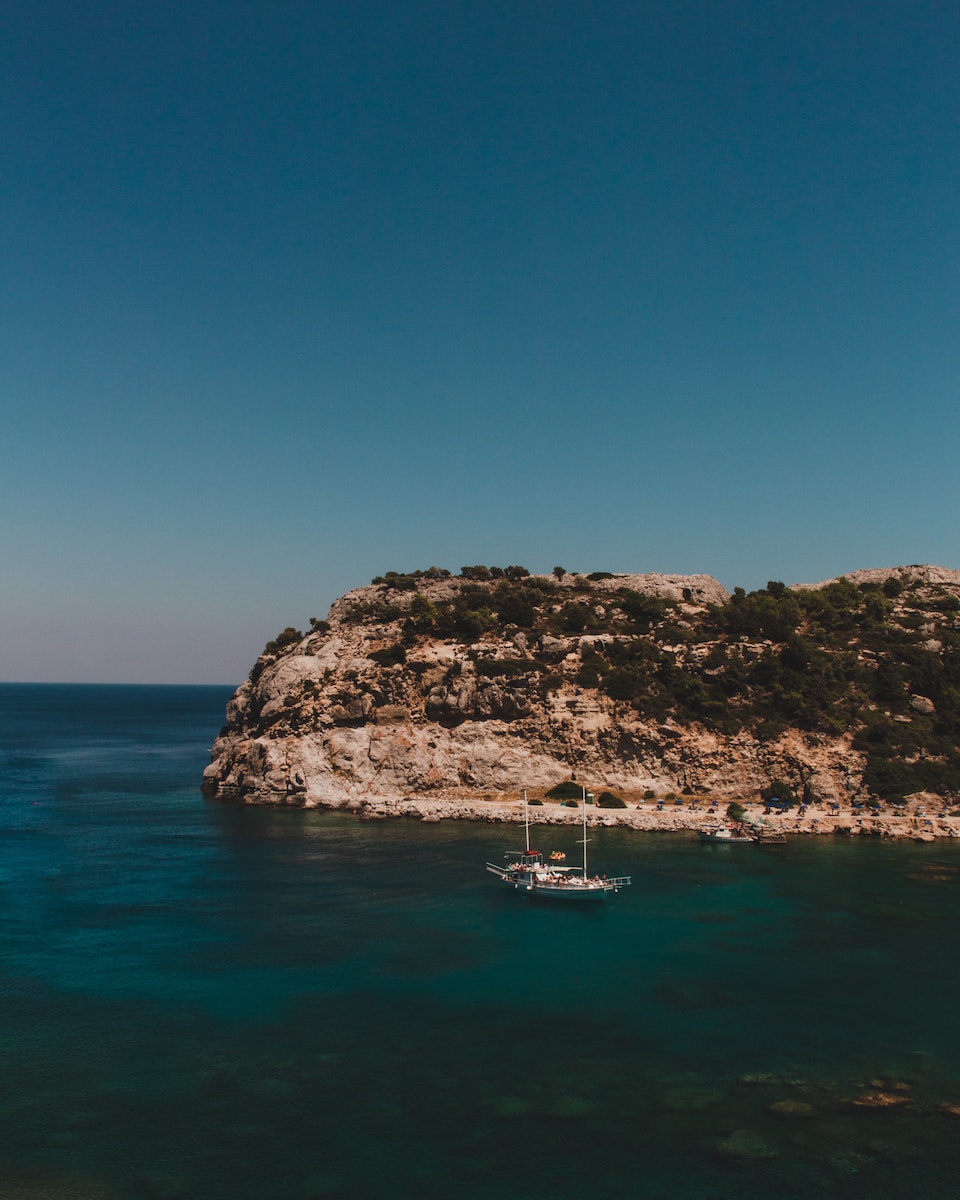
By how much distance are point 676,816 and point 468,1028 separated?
45.3m

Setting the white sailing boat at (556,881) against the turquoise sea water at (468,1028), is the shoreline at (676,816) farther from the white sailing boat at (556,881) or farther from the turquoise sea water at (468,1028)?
the white sailing boat at (556,881)

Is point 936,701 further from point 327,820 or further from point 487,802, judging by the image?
point 327,820

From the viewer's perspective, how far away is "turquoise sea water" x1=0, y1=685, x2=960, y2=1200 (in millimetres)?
23578

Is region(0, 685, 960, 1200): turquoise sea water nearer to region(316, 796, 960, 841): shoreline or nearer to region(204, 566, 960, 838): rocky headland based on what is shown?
region(316, 796, 960, 841): shoreline

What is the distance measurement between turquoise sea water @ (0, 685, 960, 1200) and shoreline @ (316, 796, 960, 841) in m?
7.80

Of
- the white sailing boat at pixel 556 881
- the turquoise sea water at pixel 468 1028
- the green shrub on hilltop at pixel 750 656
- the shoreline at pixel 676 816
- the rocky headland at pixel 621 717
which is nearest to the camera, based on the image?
the turquoise sea water at pixel 468 1028

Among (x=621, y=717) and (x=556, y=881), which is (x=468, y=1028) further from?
(x=621, y=717)

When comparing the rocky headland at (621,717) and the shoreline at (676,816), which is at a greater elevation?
the rocky headland at (621,717)

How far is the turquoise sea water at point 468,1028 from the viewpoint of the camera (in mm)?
23578

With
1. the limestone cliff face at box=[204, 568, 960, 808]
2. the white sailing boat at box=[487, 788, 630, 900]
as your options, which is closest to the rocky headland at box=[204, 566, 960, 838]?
the limestone cliff face at box=[204, 568, 960, 808]

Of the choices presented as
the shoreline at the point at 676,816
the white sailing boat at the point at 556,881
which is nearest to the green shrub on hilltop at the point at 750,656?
the shoreline at the point at 676,816

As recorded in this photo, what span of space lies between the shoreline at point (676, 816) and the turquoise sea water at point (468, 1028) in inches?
307

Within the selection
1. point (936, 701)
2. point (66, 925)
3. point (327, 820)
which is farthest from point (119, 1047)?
point (936, 701)

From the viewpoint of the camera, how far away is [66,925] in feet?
149
